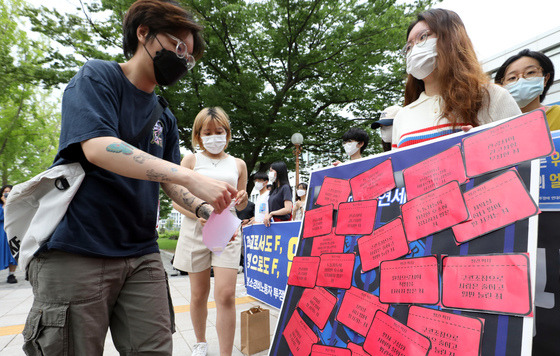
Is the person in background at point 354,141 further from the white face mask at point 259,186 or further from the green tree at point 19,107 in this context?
the green tree at point 19,107

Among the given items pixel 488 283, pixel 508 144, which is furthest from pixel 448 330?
pixel 508 144

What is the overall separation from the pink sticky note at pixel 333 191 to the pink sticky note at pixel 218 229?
509 millimetres

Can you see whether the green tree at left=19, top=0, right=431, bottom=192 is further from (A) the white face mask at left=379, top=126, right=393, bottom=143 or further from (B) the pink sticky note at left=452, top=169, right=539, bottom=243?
(B) the pink sticky note at left=452, top=169, right=539, bottom=243

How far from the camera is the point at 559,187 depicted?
1.48 m

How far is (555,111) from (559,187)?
0.82 m

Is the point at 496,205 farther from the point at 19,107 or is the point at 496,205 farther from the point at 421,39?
the point at 19,107

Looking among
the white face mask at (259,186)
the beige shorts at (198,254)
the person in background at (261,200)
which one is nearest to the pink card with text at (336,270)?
the beige shorts at (198,254)

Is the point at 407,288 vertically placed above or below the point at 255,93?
below

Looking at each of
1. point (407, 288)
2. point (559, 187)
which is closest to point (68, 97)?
point (407, 288)

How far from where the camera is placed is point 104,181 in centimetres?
127

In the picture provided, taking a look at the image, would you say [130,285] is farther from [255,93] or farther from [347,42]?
[347,42]

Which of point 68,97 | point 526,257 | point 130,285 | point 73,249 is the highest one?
point 68,97

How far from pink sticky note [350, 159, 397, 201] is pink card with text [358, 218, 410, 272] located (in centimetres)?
18

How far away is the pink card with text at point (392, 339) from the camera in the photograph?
1.08 meters
